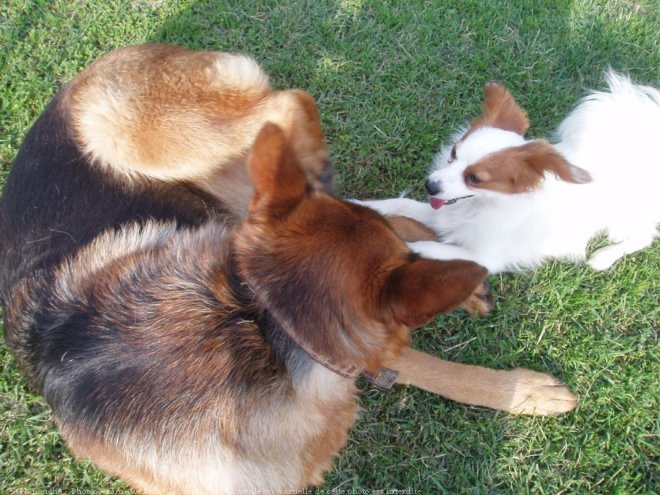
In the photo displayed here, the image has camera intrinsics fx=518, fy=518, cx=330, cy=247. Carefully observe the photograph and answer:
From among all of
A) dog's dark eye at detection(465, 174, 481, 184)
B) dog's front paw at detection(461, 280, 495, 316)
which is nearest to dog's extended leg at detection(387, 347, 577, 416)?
dog's front paw at detection(461, 280, 495, 316)

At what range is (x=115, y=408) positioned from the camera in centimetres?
217

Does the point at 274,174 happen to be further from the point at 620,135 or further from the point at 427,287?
the point at 620,135

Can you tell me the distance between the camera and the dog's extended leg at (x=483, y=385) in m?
3.02

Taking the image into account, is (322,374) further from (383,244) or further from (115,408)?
(115,408)

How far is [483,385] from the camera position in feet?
9.96

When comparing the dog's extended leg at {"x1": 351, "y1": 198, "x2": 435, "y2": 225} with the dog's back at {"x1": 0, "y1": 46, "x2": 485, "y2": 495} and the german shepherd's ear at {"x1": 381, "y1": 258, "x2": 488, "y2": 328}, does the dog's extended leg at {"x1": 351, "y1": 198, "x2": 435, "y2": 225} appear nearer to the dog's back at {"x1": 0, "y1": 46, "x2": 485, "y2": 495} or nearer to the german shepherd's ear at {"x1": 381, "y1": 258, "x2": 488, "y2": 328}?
the dog's back at {"x1": 0, "y1": 46, "x2": 485, "y2": 495}

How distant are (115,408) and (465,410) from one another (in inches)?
79.2

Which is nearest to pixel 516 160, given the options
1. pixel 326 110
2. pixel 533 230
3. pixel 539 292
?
pixel 533 230

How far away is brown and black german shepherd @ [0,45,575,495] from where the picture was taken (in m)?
1.81

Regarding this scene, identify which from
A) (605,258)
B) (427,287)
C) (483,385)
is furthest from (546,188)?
(427,287)

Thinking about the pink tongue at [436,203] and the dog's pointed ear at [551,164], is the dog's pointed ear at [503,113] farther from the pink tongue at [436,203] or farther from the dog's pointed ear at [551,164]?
the pink tongue at [436,203]

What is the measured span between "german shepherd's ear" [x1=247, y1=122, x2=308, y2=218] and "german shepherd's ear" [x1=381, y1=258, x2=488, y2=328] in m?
0.47

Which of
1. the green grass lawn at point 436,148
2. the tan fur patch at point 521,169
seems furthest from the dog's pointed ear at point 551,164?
the green grass lawn at point 436,148

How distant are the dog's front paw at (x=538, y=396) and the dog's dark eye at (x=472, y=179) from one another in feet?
3.82
